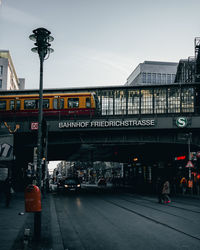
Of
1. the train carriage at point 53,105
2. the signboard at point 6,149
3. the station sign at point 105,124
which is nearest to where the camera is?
the signboard at point 6,149

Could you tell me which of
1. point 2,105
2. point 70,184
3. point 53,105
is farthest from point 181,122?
point 2,105

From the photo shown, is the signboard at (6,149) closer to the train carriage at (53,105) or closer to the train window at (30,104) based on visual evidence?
the train carriage at (53,105)

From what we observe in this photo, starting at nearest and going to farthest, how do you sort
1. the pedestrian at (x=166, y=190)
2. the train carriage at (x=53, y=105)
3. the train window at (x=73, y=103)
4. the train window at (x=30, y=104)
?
the pedestrian at (x=166, y=190)
the train carriage at (x=53, y=105)
the train window at (x=73, y=103)
the train window at (x=30, y=104)

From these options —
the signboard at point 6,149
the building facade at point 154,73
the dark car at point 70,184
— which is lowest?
the dark car at point 70,184

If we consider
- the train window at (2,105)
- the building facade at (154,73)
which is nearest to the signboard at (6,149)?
the train window at (2,105)

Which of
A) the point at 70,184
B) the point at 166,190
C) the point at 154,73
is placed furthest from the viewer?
the point at 154,73

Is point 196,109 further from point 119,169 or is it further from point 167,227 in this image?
point 119,169

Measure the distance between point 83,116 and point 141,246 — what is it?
2864cm

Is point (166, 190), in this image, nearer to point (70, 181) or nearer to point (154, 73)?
point (70, 181)

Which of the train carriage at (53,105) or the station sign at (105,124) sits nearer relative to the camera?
the station sign at (105,124)

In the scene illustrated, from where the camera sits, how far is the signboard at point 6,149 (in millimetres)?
12445

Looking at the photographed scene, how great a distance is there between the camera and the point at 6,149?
12.8m

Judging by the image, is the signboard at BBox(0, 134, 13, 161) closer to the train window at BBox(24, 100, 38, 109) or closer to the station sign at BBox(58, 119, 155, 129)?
the station sign at BBox(58, 119, 155, 129)

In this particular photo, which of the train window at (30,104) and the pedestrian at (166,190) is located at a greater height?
the train window at (30,104)
